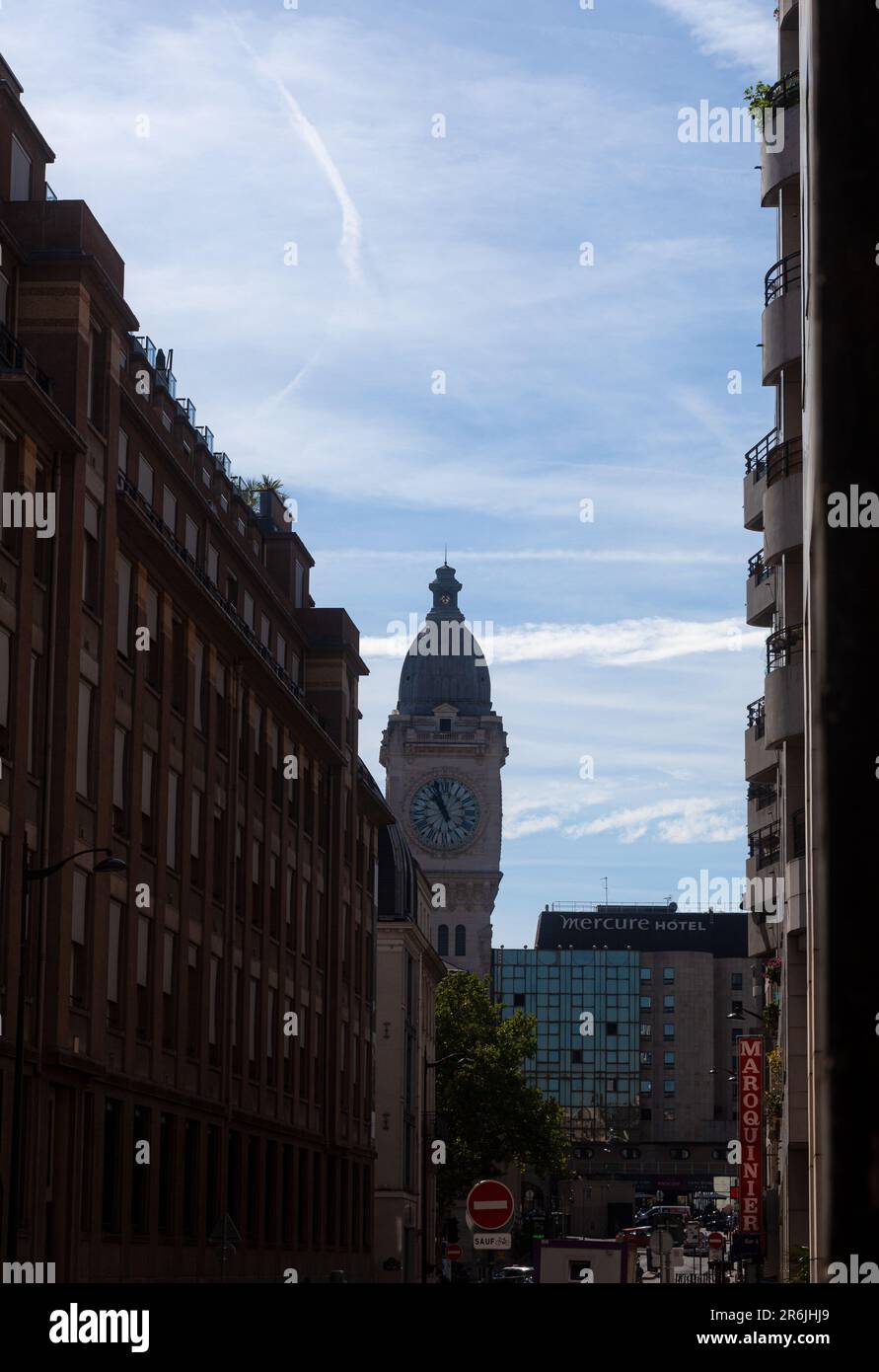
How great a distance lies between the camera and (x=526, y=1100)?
117 metres

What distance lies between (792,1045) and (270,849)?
2177cm

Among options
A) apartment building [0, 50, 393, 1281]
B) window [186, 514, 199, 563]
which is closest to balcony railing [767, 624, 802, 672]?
apartment building [0, 50, 393, 1281]

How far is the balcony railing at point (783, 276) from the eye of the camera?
41.8 m

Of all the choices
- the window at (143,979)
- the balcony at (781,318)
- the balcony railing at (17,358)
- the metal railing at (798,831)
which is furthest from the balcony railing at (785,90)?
the window at (143,979)

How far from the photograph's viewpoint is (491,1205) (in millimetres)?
24609

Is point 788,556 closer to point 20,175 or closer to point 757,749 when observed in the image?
point 757,749

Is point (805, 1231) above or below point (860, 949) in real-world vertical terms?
below

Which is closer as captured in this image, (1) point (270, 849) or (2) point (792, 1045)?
(2) point (792, 1045)

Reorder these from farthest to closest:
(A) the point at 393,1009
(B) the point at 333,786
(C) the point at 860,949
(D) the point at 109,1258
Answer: (A) the point at 393,1009 < (B) the point at 333,786 < (D) the point at 109,1258 < (C) the point at 860,949

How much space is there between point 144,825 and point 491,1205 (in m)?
22.2

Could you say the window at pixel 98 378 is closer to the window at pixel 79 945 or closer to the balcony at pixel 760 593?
the window at pixel 79 945

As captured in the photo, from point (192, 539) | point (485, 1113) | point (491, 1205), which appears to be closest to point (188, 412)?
point (192, 539)

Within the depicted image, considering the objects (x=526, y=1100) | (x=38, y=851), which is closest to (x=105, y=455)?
(x=38, y=851)
